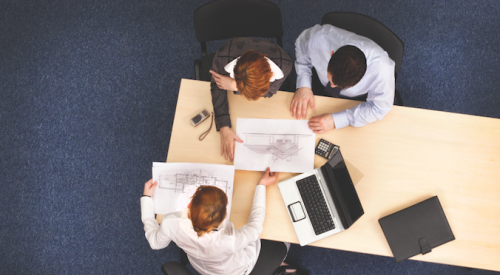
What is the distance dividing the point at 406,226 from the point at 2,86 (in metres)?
2.89

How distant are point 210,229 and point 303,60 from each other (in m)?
0.95

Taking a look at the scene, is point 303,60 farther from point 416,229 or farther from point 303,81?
point 416,229

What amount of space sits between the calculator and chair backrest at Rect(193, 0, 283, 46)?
69 cm

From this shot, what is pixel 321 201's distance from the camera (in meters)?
1.22

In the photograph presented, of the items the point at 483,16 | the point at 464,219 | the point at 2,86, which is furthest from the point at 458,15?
the point at 2,86

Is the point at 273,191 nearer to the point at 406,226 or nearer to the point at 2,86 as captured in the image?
the point at 406,226

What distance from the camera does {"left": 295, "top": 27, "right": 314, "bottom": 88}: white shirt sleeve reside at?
141 centimetres

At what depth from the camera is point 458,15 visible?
2219 mm

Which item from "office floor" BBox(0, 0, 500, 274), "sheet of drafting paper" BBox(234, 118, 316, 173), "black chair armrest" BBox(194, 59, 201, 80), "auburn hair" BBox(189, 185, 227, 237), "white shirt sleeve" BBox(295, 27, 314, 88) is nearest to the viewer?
"auburn hair" BBox(189, 185, 227, 237)

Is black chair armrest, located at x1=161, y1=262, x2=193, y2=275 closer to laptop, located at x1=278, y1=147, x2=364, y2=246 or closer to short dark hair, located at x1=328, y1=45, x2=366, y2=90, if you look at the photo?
laptop, located at x1=278, y1=147, x2=364, y2=246

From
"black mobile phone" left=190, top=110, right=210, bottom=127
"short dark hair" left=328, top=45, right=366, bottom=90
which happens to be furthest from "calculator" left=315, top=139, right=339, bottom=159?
"black mobile phone" left=190, top=110, right=210, bottom=127

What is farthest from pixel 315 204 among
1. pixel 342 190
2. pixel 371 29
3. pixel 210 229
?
pixel 371 29

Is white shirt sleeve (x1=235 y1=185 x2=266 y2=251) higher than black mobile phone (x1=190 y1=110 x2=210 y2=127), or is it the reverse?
black mobile phone (x1=190 y1=110 x2=210 y2=127)

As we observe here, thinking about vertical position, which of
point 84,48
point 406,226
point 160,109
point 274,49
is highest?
point 84,48
